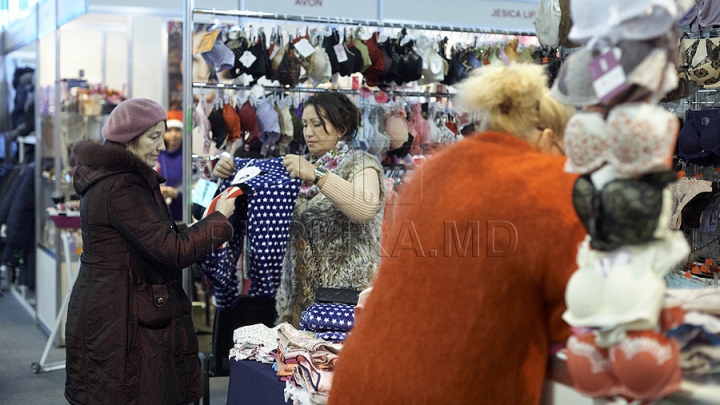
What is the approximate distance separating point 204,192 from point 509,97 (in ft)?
8.42

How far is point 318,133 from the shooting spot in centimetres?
339

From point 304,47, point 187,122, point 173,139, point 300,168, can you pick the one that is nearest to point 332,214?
point 300,168

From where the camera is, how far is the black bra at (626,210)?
3.67 feet

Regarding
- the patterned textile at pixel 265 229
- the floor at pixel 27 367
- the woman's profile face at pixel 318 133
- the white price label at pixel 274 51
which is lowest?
the floor at pixel 27 367

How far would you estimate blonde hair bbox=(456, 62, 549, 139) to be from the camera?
59.0 inches

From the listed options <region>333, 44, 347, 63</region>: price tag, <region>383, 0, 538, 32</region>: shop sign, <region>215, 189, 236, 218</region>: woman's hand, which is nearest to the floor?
<region>215, 189, 236, 218</region>: woman's hand

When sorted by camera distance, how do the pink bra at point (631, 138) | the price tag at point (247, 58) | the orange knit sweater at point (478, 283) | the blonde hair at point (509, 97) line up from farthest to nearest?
the price tag at point (247, 58), the blonde hair at point (509, 97), the orange knit sweater at point (478, 283), the pink bra at point (631, 138)

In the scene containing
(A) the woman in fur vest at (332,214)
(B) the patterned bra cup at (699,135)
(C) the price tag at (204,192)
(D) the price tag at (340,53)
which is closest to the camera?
(A) the woman in fur vest at (332,214)

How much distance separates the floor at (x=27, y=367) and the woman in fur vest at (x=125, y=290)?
170 centimetres

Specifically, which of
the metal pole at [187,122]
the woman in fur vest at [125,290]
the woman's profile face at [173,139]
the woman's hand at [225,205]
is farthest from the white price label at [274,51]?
the woman's profile face at [173,139]

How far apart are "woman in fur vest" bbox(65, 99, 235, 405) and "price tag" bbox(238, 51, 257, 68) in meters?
1.77

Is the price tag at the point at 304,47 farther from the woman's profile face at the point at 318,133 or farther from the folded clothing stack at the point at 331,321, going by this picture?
the folded clothing stack at the point at 331,321

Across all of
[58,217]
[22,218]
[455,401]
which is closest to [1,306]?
[22,218]

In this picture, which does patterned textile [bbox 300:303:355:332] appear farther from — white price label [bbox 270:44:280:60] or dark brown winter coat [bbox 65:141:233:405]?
white price label [bbox 270:44:280:60]
